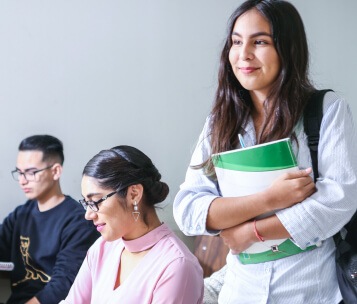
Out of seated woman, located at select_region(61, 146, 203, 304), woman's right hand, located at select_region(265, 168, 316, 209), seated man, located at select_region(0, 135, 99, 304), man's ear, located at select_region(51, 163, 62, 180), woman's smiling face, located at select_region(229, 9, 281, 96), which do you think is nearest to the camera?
woman's right hand, located at select_region(265, 168, 316, 209)

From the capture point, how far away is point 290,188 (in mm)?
1248

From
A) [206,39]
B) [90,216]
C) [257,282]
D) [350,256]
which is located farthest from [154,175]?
[206,39]

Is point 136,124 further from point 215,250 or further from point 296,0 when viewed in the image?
point 296,0

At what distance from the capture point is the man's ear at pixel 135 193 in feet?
5.59

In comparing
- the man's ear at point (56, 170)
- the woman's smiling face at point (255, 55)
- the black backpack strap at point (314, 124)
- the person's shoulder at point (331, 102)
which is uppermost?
the woman's smiling face at point (255, 55)

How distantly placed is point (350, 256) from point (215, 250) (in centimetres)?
161

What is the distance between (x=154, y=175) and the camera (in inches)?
69.3

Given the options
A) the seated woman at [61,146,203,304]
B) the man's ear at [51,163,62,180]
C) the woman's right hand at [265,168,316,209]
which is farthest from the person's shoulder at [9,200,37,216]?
the woman's right hand at [265,168,316,209]

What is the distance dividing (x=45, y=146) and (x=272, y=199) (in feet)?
5.62

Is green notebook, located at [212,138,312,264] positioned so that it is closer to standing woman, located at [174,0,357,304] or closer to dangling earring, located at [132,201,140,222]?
standing woman, located at [174,0,357,304]

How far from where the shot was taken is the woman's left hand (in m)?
1.29

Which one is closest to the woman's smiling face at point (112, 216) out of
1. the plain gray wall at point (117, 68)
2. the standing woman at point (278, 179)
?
the standing woman at point (278, 179)

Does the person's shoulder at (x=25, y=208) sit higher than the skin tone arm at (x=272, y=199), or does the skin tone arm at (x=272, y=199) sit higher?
the skin tone arm at (x=272, y=199)

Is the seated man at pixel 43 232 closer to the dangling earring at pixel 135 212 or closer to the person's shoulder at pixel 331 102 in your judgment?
the dangling earring at pixel 135 212
